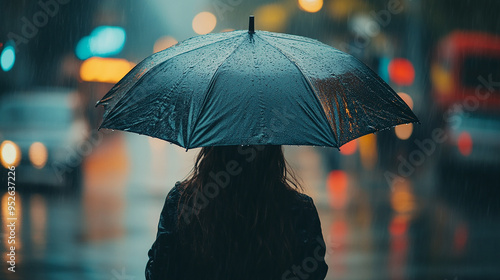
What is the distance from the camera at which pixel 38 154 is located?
38.6ft

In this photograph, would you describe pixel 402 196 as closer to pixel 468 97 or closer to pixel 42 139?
pixel 468 97

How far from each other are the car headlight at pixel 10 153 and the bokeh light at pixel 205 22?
113 feet

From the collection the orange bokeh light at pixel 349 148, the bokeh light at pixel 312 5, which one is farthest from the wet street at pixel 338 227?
A: the bokeh light at pixel 312 5

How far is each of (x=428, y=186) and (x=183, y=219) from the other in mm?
11184

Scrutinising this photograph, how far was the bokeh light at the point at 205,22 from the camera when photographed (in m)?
45.9

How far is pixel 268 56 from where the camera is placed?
9.59 ft

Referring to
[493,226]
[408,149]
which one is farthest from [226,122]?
[408,149]

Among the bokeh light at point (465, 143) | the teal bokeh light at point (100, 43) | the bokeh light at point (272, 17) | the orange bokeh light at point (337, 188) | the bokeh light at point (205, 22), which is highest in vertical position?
the bokeh light at point (205, 22)

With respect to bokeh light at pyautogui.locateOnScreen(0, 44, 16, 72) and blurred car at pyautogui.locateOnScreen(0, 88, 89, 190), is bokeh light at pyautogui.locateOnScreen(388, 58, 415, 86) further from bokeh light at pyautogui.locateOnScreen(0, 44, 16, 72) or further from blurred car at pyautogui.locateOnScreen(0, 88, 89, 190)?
bokeh light at pyautogui.locateOnScreen(0, 44, 16, 72)

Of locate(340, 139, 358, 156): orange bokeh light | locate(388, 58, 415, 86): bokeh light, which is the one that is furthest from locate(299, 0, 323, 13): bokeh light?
locate(340, 139, 358, 156): orange bokeh light

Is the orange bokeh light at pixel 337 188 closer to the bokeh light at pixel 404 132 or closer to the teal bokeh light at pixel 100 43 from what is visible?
the bokeh light at pixel 404 132

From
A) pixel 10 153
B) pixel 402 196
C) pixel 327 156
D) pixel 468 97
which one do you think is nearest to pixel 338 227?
pixel 402 196

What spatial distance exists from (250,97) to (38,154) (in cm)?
976

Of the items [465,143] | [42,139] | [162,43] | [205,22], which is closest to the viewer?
[42,139]
